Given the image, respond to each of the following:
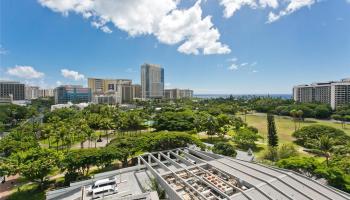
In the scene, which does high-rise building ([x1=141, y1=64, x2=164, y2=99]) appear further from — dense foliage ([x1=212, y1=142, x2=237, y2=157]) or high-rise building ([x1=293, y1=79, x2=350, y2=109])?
dense foliage ([x1=212, y1=142, x2=237, y2=157])

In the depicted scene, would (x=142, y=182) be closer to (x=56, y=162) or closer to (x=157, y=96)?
(x=56, y=162)

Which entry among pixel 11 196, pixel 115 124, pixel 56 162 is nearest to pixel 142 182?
pixel 56 162

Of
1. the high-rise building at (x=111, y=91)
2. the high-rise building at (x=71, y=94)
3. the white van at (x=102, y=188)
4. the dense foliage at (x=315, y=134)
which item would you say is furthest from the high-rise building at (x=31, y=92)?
the dense foliage at (x=315, y=134)

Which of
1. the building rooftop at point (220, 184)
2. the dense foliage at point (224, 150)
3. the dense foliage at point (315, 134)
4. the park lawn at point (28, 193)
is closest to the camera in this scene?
the building rooftop at point (220, 184)

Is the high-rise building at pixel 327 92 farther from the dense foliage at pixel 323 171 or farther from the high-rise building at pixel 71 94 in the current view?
the high-rise building at pixel 71 94

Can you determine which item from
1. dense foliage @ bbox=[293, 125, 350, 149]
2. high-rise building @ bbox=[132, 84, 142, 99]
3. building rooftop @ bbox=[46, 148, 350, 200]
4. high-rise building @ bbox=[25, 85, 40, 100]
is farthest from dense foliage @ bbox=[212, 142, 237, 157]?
high-rise building @ bbox=[25, 85, 40, 100]

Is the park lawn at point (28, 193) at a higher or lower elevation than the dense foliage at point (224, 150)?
lower
